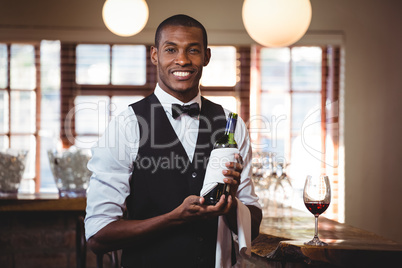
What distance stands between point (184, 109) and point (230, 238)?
40 cm

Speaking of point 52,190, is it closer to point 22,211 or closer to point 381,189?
point 22,211

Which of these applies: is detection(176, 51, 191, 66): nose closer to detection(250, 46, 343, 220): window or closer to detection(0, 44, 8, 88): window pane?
detection(250, 46, 343, 220): window

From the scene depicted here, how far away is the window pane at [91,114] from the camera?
5.53 m

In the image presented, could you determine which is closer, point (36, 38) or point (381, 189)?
point (36, 38)

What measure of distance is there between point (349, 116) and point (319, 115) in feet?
1.64

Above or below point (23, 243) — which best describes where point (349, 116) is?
above

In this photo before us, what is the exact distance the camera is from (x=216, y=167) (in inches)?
50.4

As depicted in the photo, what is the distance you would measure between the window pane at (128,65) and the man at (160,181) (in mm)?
4137

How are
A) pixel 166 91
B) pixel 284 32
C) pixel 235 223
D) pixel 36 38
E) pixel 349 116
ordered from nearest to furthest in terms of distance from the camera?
pixel 235 223
pixel 166 91
pixel 284 32
pixel 36 38
pixel 349 116

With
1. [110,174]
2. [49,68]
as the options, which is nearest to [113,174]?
[110,174]

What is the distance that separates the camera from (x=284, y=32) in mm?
2801

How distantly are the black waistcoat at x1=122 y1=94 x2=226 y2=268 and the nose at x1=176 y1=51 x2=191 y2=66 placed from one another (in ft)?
0.66

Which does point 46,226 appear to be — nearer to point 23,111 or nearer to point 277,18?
point 277,18

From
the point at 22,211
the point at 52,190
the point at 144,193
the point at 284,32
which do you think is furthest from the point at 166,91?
the point at 52,190
